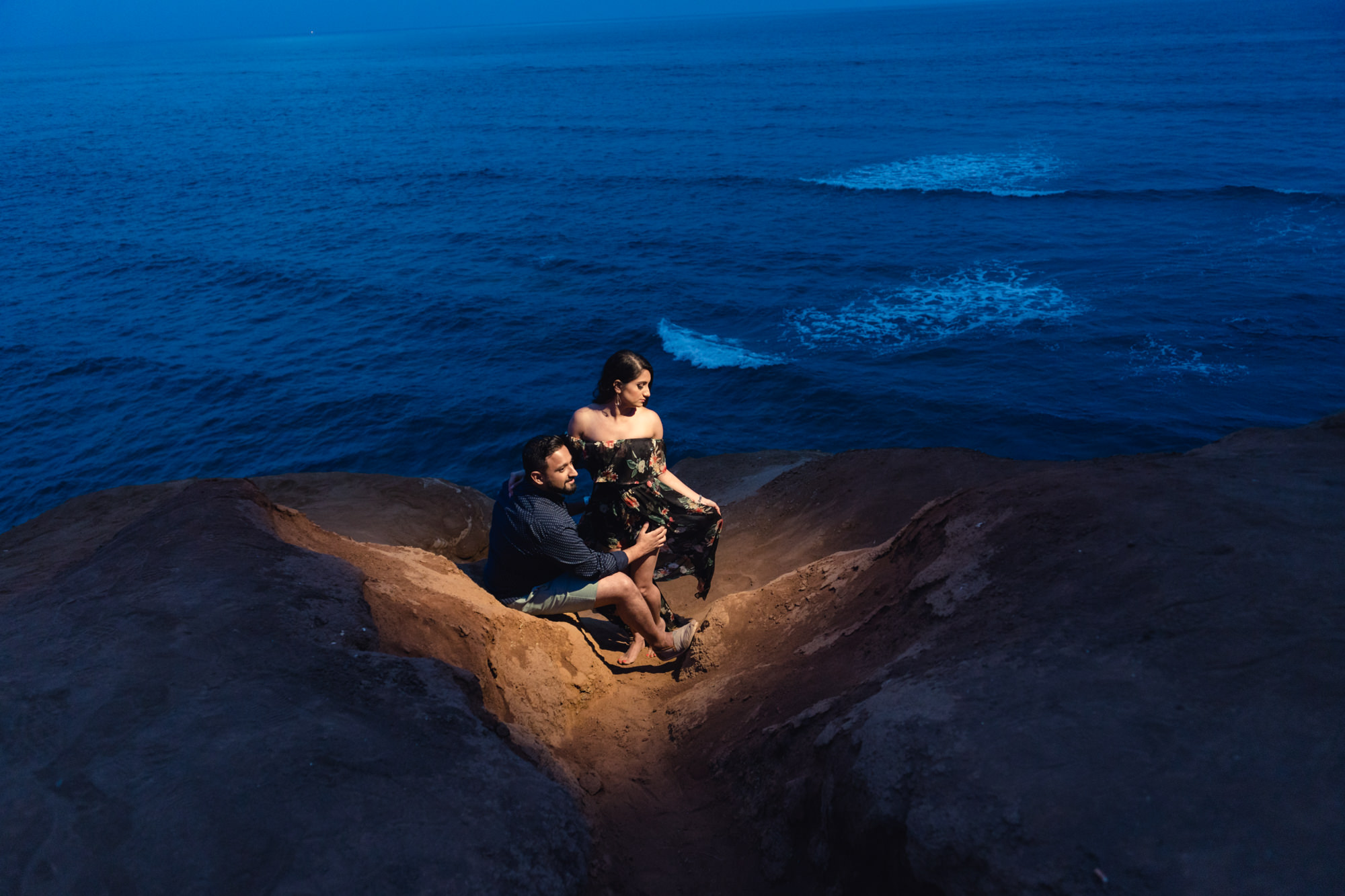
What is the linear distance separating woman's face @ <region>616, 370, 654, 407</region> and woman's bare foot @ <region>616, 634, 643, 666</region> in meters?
1.89

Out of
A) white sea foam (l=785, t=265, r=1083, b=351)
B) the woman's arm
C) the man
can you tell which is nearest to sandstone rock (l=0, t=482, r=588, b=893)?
the man

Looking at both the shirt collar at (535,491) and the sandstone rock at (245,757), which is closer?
the sandstone rock at (245,757)

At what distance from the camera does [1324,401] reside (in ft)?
48.2

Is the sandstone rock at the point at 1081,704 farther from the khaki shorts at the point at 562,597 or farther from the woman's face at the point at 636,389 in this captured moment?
the woman's face at the point at 636,389

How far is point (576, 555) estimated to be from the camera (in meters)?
5.39

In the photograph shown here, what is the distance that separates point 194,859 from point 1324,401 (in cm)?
1836

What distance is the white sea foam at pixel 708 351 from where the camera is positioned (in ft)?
61.0

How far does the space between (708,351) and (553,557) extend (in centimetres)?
1432

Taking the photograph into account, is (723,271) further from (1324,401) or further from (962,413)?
(1324,401)

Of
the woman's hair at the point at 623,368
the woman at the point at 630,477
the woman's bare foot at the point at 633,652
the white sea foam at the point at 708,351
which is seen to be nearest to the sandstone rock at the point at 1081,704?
the woman's bare foot at the point at 633,652

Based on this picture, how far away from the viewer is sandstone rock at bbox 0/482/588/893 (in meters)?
2.98

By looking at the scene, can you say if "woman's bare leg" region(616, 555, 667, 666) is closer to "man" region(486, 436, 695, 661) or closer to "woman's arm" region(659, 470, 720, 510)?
"man" region(486, 436, 695, 661)

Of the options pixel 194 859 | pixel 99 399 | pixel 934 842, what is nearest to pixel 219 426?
pixel 99 399

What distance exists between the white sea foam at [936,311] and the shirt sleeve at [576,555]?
47.1 ft
